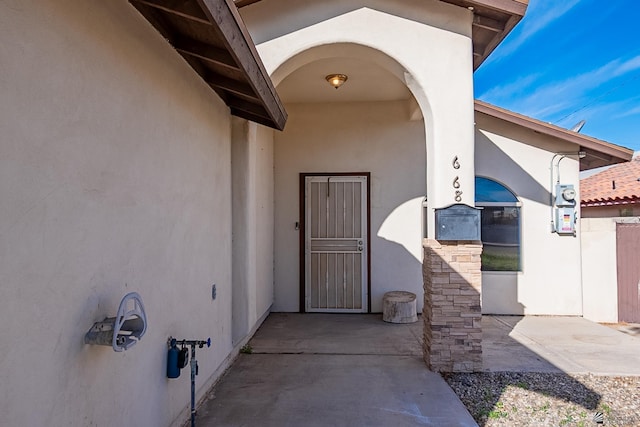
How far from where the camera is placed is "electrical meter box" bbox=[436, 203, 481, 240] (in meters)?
4.43

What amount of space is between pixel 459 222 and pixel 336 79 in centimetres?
299

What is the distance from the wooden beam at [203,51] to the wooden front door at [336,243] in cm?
436

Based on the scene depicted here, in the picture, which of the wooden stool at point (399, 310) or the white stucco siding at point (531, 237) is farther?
the white stucco siding at point (531, 237)

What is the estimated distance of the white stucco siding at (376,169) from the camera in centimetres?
734

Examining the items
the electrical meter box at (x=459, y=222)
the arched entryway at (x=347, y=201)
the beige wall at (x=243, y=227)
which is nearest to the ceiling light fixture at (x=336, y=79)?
the arched entryway at (x=347, y=201)

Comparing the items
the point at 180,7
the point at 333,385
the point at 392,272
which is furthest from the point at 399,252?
the point at 180,7

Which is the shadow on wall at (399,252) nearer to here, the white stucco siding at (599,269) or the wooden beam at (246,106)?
the white stucco siding at (599,269)

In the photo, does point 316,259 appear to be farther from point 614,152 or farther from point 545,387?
point 614,152

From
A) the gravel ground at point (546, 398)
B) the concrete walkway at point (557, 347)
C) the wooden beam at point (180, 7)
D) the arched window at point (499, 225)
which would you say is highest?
the wooden beam at point (180, 7)

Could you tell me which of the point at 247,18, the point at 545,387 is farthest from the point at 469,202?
the point at 247,18

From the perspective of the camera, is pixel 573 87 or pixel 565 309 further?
pixel 573 87

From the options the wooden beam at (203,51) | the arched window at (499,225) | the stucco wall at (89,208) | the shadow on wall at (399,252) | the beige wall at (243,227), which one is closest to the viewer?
the stucco wall at (89,208)

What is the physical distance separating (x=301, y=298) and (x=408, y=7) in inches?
203

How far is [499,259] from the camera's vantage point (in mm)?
7242
